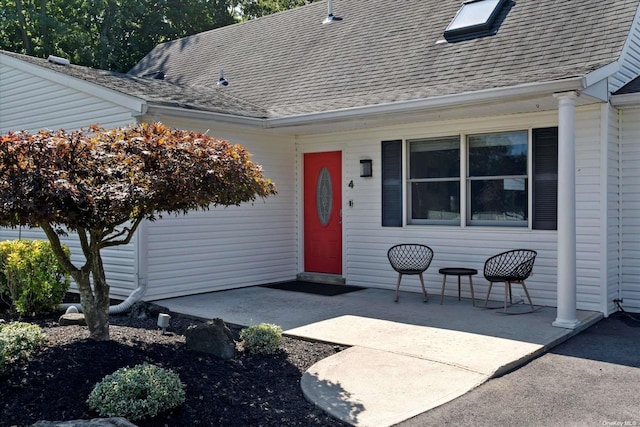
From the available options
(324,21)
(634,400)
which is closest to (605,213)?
(634,400)

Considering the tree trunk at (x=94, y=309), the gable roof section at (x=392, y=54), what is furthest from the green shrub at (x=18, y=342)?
the gable roof section at (x=392, y=54)

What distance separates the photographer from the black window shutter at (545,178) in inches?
287

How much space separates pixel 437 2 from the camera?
33.7 ft

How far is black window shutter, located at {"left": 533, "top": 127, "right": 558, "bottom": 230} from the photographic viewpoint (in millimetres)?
7285

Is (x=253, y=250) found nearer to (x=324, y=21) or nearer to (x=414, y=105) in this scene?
(x=414, y=105)

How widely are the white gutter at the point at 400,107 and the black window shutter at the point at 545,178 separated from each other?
119 cm

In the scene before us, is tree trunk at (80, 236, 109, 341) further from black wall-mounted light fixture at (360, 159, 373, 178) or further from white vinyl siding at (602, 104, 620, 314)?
white vinyl siding at (602, 104, 620, 314)

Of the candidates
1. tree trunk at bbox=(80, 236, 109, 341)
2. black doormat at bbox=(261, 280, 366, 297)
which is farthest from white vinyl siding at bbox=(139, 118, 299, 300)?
tree trunk at bbox=(80, 236, 109, 341)

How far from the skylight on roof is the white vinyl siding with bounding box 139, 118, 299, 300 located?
315cm

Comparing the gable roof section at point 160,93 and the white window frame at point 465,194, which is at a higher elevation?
the gable roof section at point 160,93

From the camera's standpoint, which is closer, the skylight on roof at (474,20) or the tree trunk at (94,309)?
the tree trunk at (94,309)

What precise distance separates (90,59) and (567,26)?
612 inches

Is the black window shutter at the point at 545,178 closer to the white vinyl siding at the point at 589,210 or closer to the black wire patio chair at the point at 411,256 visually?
the white vinyl siding at the point at 589,210

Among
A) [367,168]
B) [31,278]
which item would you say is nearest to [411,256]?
[367,168]
